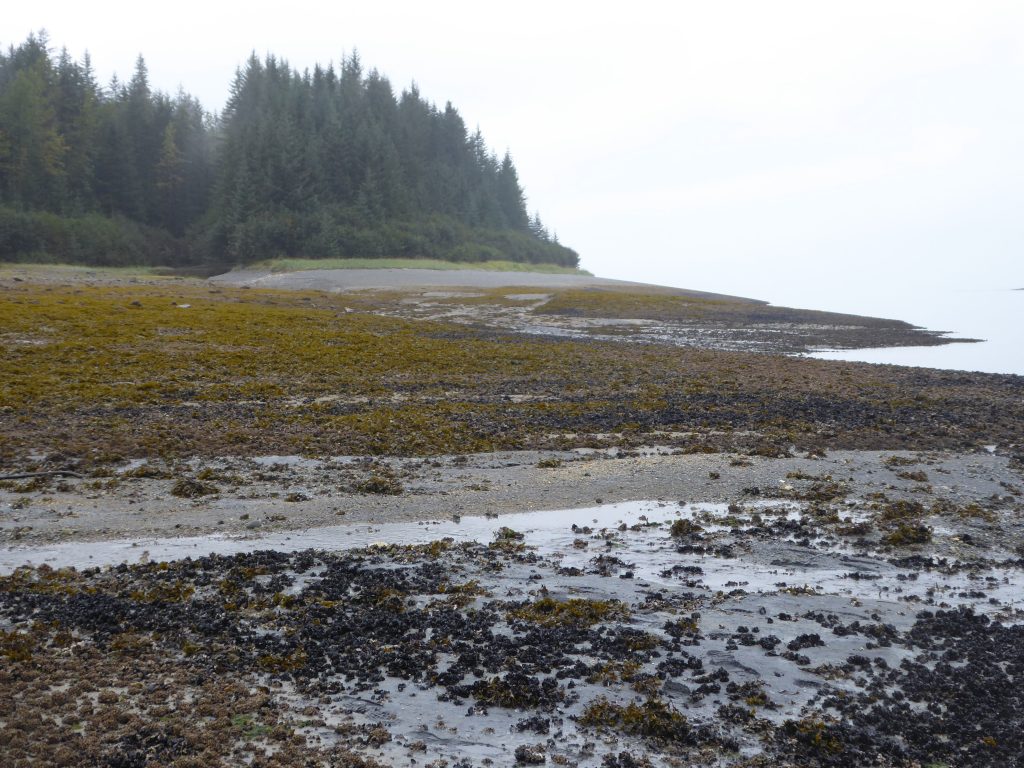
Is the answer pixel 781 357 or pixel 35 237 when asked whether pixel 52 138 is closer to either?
pixel 35 237

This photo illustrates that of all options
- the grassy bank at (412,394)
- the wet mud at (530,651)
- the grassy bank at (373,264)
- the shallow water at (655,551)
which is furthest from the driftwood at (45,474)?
the grassy bank at (373,264)

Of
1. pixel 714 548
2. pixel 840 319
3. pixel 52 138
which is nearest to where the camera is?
pixel 714 548

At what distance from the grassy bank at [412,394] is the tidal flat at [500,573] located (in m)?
0.13

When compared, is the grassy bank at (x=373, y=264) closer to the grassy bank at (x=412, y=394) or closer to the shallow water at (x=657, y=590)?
the grassy bank at (x=412, y=394)

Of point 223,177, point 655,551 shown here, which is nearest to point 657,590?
point 655,551

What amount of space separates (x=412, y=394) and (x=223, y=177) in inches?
2408

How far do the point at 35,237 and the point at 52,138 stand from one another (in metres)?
13.8

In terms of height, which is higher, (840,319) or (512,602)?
(840,319)

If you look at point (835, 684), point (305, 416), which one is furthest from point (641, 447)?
point (835, 684)

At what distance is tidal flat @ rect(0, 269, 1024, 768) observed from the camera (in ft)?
16.7

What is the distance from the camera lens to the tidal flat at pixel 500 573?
5086 mm

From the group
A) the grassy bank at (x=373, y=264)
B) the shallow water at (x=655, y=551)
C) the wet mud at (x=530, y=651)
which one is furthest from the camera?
the grassy bank at (x=373, y=264)

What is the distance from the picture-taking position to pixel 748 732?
5.10 metres

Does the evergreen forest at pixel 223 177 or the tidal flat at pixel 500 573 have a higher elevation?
the evergreen forest at pixel 223 177
